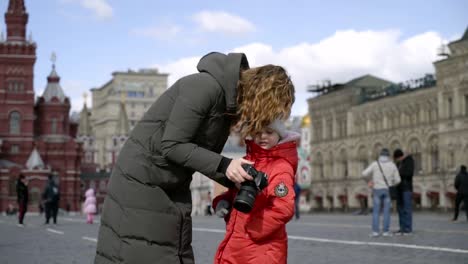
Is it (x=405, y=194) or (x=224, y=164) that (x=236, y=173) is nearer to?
(x=224, y=164)

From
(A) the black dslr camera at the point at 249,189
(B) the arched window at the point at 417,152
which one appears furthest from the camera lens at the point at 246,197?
(B) the arched window at the point at 417,152

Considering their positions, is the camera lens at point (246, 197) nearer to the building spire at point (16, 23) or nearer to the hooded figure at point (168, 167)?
the hooded figure at point (168, 167)

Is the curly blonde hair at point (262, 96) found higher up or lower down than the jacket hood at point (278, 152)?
→ higher up

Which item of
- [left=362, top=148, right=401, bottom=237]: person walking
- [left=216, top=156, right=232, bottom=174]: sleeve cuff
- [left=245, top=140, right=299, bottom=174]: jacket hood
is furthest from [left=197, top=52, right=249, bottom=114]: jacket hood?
[left=362, top=148, right=401, bottom=237]: person walking

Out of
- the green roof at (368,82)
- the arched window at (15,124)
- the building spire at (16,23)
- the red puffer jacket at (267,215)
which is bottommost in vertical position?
the red puffer jacket at (267,215)

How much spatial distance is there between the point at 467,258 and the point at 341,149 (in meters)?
82.5

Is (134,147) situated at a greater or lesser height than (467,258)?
greater

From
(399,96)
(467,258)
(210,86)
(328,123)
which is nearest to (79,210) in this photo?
(328,123)

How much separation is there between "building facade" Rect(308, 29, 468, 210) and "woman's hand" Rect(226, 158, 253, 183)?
5402cm

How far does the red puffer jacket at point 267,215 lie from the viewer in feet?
14.2

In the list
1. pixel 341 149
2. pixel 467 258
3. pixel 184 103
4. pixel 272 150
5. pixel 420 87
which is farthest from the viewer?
pixel 341 149

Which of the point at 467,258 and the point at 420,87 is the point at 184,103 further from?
the point at 420,87

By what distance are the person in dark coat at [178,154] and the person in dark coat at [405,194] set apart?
533 inches

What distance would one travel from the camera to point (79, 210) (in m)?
99.4
